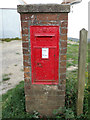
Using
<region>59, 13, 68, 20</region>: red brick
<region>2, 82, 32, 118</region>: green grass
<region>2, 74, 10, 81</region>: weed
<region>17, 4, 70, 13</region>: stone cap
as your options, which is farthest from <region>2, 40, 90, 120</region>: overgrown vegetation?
<region>17, 4, 70, 13</region>: stone cap

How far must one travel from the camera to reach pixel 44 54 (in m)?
2.11

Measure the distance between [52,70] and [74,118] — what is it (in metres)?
0.89

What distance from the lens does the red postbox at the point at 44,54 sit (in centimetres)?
201

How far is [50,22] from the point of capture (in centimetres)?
198

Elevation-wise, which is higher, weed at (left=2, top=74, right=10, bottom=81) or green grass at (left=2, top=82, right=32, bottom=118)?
weed at (left=2, top=74, right=10, bottom=81)

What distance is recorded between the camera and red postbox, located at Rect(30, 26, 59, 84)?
79.2 inches

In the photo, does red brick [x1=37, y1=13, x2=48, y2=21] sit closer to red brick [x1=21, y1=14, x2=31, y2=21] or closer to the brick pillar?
the brick pillar

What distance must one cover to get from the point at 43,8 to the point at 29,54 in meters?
0.73

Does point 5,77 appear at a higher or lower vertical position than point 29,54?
lower

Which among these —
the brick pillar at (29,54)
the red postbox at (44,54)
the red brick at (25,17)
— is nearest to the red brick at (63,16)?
the brick pillar at (29,54)

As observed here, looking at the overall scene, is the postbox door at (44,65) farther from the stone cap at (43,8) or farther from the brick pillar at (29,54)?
A: the stone cap at (43,8)

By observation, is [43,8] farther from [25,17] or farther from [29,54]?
[29,54]

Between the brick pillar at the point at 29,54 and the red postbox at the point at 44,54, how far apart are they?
0.20 ft

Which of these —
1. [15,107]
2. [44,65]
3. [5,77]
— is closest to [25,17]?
[44,65]
